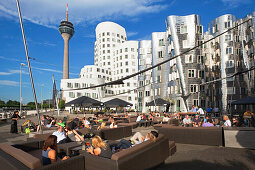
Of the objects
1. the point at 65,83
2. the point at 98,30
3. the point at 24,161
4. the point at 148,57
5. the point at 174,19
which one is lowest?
the point at 24,161

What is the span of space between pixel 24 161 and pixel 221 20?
46.0 m

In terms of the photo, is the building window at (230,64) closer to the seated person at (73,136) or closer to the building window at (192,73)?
the building window at (192,73)

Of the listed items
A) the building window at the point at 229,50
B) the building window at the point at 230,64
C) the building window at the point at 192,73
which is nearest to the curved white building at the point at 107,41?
the building window at the point at 229,50

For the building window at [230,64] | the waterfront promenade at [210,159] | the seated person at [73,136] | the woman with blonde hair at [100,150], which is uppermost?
the building window at [230,64]

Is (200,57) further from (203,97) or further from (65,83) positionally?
(65,83)

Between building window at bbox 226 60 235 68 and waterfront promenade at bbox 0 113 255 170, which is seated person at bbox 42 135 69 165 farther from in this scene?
building window at bbox 226 60 235 68

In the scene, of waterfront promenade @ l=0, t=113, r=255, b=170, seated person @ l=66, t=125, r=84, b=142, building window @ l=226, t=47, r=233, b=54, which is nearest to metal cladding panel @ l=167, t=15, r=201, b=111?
building window @ l=226, t=47, r=233, b=54

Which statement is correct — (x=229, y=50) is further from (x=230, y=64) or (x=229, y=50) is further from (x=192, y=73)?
(x=192, y=73)

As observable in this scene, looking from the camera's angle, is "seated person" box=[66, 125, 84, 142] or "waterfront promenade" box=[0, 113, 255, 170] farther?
"seated person" box=[66, 125, 84, 142]

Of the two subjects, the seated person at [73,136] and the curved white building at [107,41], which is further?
the curved white building at [107,41]

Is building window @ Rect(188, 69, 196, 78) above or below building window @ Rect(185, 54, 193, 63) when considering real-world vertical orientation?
below

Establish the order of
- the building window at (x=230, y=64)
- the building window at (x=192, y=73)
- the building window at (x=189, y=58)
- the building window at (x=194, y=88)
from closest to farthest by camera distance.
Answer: the building window at (x=194, y=88) < the building window at (x=192, y=73) < the building window at (x=189, y=58) < the building window at (x=230, y=64)

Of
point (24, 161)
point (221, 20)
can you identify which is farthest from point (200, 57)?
point (24, 161)

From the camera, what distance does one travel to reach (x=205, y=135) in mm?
8234
